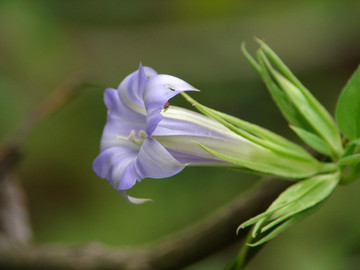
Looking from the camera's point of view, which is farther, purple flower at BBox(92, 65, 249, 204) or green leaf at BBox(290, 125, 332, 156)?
green leaf at BBox(290, 125, 332, 156)

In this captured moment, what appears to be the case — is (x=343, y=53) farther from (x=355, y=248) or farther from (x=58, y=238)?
(x=58, y=238)

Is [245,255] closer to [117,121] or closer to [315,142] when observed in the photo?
[315,142]

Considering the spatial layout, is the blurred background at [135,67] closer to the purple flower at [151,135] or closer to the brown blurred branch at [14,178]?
the brown blurred branch at [14,178]

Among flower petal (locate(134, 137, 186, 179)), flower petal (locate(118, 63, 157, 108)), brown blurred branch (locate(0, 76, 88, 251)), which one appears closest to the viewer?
flower petal (locate(134, 137, 186, 179))

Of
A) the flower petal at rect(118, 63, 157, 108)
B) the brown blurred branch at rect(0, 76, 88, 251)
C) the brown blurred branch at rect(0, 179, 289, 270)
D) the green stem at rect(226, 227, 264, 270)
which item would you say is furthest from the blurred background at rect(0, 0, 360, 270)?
the flower petal at rect(118, 63, 157, 108)

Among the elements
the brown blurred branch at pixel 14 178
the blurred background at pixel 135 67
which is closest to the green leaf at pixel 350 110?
the brown blurred branch at pixel 14 178

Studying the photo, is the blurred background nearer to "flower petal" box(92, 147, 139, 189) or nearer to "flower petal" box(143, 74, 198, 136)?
"flower petal" box(92, 147, 139, 189)
